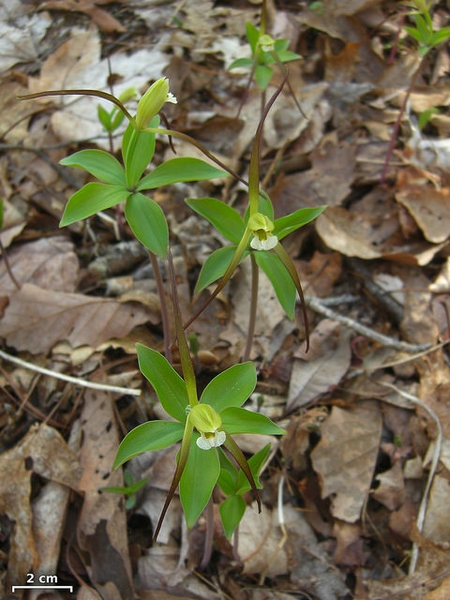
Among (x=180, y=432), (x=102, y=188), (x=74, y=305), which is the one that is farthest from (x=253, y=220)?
(x=74, y=305)

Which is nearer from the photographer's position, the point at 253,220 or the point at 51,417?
the point at 253,220

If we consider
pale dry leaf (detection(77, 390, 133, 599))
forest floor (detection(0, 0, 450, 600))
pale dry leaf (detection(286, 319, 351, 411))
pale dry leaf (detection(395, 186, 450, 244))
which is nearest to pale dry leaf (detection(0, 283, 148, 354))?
forest floor (detection(0, 0, 450, 600))

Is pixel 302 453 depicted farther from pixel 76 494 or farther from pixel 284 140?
pixel 284 140

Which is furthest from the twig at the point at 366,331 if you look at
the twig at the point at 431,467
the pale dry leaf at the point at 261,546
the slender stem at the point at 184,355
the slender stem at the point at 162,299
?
the slender stem at the point at 184,355

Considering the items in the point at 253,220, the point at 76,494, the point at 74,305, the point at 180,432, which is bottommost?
the point at 76,494

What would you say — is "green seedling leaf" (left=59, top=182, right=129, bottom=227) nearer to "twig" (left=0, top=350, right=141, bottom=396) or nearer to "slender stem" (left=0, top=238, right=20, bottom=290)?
"twig" (left=0, top=350, right=141, bottom=396)

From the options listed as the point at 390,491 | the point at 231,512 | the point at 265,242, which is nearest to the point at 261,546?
the point at 231,512
